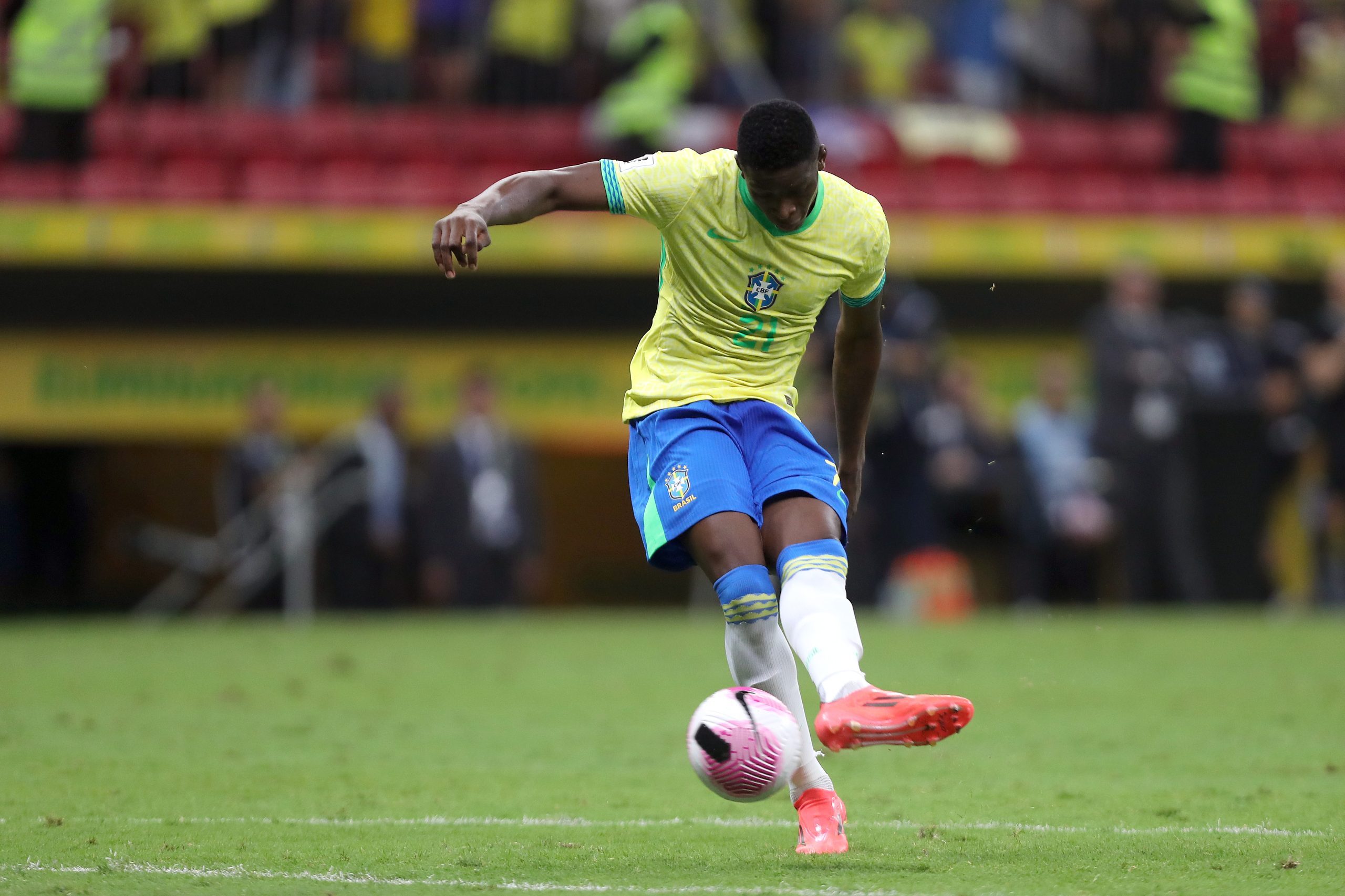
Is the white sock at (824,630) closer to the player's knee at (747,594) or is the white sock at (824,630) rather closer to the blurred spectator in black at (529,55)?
the player's knee at (747,594)

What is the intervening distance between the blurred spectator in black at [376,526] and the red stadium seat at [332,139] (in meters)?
2.72

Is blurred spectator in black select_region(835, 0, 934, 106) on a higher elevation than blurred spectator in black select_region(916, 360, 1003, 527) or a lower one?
higher

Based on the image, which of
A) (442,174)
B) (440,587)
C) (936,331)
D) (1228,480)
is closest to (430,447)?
(440,587)

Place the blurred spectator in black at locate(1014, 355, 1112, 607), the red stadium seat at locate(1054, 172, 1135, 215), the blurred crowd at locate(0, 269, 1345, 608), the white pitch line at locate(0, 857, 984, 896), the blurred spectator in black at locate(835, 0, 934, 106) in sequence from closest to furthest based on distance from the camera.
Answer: the white pitch line at locate(0, 857, 984, 896)
the blurred crowd at locate(0, 269, 1345, 608)
the blurred spectator in black at locate(1014, 355, 1112, 607)
the red stadium seat at locate(1054, 172, 1135, 215)
the blurred spectator in black at locate(835, 0, 934, 106)

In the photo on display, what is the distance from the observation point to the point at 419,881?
454 centimetres

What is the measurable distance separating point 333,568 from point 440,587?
1.40m

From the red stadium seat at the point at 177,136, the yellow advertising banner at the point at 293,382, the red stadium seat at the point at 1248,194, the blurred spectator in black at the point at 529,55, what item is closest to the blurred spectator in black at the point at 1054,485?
the red stadium seat at the point at 1248,194

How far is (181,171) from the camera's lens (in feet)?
55.6

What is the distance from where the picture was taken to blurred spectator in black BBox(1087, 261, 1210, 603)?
14703 millimetres

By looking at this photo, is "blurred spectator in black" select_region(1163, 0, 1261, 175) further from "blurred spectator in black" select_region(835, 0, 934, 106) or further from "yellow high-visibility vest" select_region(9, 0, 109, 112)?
"yellow high-visibility vest" select_region(9, 0, 109, 112)

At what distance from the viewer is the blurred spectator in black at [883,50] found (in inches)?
749

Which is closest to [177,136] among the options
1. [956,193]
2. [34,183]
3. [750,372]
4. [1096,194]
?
[34,183]

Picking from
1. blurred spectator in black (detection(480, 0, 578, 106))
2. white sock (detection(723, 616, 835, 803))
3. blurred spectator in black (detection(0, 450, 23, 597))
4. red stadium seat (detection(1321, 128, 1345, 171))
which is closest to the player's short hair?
white sock (detection(723, 616, 835, 803))

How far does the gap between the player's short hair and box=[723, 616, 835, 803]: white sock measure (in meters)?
1.20
